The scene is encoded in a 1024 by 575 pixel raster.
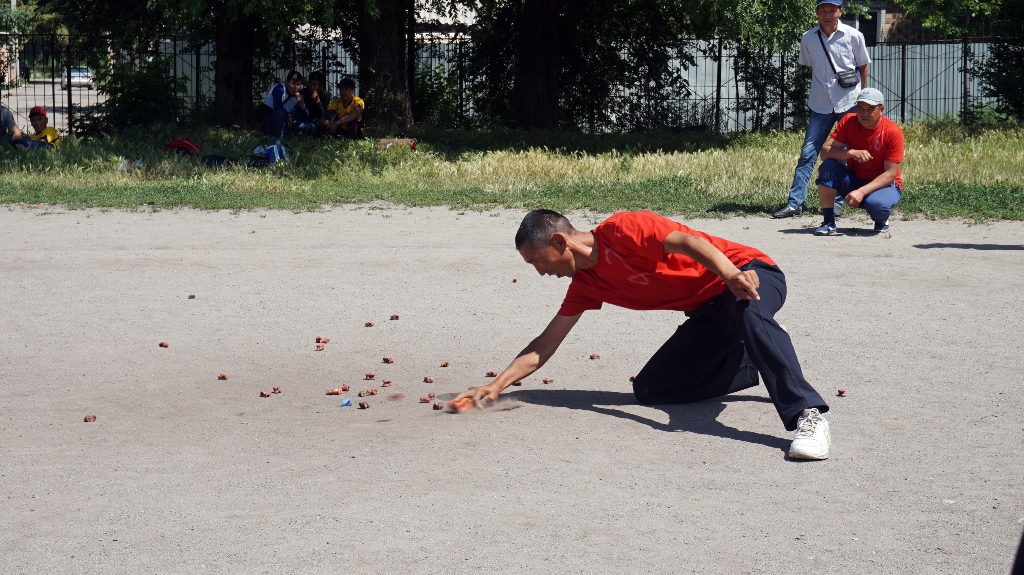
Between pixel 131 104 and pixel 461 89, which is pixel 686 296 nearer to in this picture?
pixel 131 104

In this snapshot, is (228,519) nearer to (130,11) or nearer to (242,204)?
(242,204)

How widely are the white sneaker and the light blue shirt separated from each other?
25.5 feet

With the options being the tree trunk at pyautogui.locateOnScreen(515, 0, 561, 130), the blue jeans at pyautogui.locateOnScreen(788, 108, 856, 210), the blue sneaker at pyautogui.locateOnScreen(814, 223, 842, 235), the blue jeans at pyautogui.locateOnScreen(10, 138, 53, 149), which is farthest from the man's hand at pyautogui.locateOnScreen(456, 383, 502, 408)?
the tree trunk at pyautogui.locateOnScreen(515, 0, 561, 130)

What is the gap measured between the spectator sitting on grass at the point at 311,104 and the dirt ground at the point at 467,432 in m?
10.1

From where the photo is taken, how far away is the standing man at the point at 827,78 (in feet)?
40.0

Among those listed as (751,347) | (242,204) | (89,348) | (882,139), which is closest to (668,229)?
(751,347)

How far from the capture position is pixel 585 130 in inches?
950

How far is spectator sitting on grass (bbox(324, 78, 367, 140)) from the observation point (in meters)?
19.2

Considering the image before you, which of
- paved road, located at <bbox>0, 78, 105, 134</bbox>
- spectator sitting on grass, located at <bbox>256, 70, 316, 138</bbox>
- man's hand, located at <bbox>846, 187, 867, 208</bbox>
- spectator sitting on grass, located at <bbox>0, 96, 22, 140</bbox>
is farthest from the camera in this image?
paved road, located at <bbox>0, 78, 105, 134</bbox>

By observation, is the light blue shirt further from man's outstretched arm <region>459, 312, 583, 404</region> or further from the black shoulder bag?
man's outstretched arm <region>459, 312, 583, 404</region>

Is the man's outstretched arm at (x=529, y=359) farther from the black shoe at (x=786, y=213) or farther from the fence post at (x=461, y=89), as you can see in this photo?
the fence post at (x=461, y=89)

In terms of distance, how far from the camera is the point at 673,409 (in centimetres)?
597

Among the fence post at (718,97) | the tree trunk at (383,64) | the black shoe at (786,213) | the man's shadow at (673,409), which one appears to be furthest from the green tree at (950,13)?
the man's shadow at (673,409)

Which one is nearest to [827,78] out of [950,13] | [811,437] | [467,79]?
[811,437]
